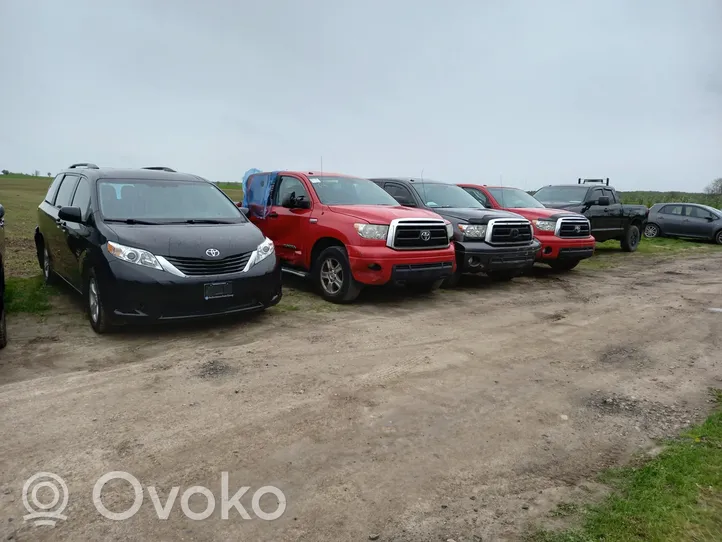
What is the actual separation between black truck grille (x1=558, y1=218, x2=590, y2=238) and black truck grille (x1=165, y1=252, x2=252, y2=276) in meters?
7.04

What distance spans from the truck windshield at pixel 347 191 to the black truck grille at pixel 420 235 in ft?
3.93

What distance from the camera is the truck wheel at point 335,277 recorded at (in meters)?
7.27

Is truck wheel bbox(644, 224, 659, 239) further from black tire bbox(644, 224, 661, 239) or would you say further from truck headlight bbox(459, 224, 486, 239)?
truck headlight bbox(459, 224, 486, 239)

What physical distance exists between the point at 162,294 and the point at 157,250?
0.48m

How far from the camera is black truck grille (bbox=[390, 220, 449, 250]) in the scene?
724 cm

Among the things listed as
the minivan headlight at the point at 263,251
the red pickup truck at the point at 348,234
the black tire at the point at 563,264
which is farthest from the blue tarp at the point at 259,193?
the black tire at the point at 563,264

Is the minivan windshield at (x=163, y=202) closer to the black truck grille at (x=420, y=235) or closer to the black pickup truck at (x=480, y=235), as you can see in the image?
the black truck grille at (x=420, y=235)

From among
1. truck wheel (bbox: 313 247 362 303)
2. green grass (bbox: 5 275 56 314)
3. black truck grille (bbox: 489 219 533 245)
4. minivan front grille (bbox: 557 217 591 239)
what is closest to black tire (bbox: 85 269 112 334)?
green grass (bbox: 5 275 56 314)

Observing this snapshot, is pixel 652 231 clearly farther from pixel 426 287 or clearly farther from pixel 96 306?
pixel 96 306

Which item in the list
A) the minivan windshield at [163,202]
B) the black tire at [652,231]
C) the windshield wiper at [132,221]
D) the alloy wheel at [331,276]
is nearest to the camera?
the windshield wiper at [132,221]

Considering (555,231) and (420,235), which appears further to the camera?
(555,231)

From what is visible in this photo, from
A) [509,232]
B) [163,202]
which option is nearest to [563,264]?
[509,232]

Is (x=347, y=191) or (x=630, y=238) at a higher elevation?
(x=347, y=191)

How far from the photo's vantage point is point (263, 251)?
623 centimetres
